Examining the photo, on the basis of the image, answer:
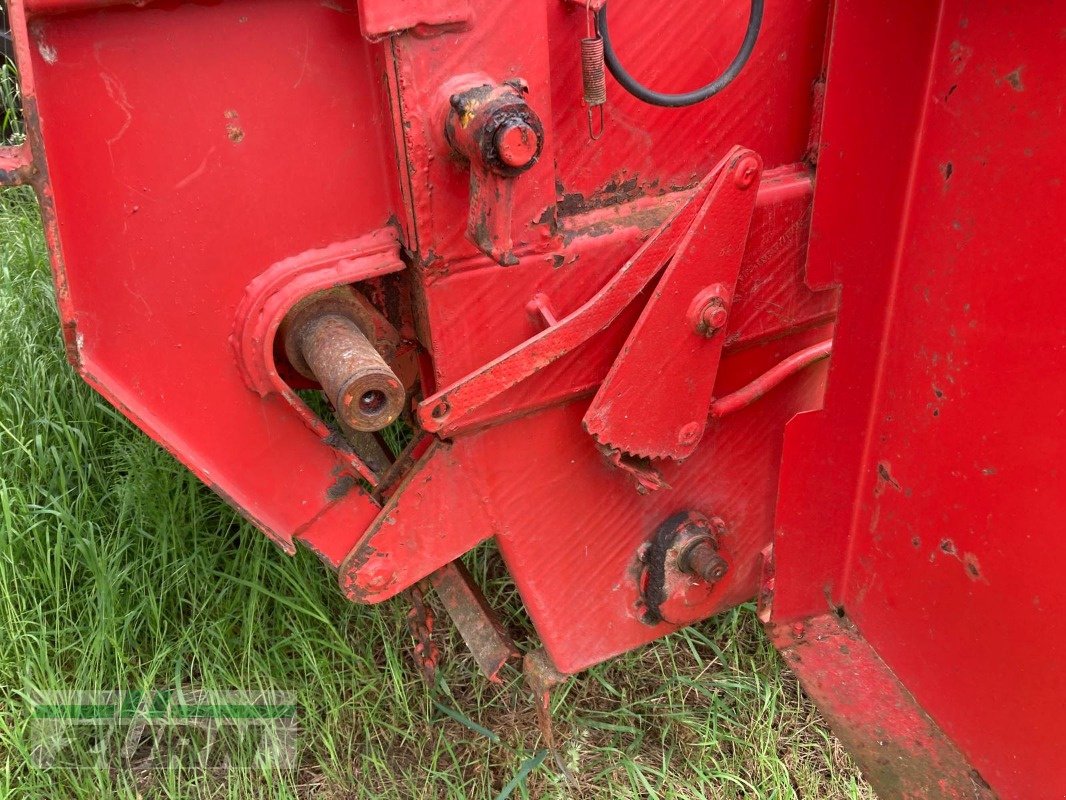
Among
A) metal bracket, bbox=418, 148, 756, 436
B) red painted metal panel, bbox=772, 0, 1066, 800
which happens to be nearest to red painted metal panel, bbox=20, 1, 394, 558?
metal bracket, bbox=418, 148, 756, 436

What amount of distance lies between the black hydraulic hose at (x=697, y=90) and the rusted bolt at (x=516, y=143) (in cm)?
21

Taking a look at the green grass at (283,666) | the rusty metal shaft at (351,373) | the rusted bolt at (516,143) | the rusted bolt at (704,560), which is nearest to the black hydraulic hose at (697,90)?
the rusted bolt at (516,143)

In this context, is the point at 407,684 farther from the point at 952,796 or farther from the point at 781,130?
the point at 781,130

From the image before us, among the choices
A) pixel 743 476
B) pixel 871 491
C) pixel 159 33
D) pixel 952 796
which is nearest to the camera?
pixel 159 33

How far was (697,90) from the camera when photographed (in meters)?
1.38

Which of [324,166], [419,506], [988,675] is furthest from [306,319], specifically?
[988,675]

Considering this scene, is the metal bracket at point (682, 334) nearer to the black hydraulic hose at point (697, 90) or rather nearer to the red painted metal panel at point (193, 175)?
the black hydraulic hose at point (697, 90)

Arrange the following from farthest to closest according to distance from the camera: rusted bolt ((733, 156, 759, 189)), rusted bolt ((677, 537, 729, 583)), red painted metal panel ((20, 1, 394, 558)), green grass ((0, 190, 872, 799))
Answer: green grass ((0, 190, 872, 799)) → rusted bolt ((677, 537, 729, 583)) → rusted bolt ((733, 156, 759, 189)) → red painted metal panel ((20, 1, 394, 558))

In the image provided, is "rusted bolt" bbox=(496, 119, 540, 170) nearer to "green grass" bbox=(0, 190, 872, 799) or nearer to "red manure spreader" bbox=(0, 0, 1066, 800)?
"red manure spreader" bbox=(0, 0, 1066, 800)

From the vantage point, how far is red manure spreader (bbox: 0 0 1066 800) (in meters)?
1.17

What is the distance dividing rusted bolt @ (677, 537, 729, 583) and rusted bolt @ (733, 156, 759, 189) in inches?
26.5

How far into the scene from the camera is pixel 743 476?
1827 mm

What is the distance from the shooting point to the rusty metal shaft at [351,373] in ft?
4.04

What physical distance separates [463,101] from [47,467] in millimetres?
1499
